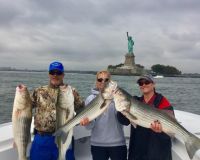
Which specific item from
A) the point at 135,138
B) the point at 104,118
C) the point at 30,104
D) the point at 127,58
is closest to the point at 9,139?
the point at 30,104

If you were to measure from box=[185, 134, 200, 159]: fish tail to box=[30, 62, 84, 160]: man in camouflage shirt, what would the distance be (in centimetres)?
139

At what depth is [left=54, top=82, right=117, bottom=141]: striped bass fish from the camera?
4.05m

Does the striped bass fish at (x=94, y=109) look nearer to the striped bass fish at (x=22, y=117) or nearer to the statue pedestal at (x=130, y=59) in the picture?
the striped bass fish at (x=22, y=117)

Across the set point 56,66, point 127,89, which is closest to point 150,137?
point 56,66

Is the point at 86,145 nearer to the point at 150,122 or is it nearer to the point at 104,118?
the point at 104,118

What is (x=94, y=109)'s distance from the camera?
4125 millimetres

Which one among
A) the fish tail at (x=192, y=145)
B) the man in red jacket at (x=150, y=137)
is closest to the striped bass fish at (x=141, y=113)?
the fish tail at (x=192, y=145)

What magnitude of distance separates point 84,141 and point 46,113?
6.49 feet

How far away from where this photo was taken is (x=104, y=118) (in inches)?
177

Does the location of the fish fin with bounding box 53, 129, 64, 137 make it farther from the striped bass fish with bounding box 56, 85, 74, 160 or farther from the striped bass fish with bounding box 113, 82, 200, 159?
the striped bass fish with bounding box 113, 82, 200, 159

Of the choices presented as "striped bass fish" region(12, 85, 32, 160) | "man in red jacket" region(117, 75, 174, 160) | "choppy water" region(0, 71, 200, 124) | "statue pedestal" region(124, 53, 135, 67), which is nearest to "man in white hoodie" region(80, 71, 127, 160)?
"man in red jacket" region(117, 75, 174, 160)

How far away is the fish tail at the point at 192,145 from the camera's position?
13.5 ft

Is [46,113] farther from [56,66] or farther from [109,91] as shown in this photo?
[109,91]

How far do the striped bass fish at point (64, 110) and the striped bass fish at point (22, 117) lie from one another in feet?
1.15
